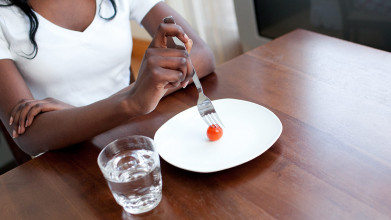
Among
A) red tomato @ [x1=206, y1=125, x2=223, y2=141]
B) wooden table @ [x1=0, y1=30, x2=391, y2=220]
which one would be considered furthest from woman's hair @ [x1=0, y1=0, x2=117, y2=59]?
red tomato @ [x1=206, y1=125, x2=223, y2=141]

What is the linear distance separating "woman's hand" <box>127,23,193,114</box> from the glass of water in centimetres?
12

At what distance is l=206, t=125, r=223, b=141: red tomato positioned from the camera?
83 cm

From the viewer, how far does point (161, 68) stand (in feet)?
2.66

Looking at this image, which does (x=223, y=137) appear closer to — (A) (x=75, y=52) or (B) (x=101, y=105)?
(B) (x=101, y=105)

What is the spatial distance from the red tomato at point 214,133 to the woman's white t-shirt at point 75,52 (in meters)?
0.60

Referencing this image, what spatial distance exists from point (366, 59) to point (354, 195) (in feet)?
1.63

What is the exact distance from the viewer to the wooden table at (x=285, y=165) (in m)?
0.66

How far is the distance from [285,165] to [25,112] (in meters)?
0.64

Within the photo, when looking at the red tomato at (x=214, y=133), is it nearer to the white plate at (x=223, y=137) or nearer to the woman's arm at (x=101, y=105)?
the white plate at (x=223, y=137)

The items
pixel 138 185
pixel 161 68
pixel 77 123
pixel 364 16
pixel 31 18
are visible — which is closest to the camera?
pixel 138 185

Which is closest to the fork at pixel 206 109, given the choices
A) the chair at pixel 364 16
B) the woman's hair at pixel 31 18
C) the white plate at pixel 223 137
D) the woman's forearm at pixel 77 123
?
the white plate at pixel 223 137

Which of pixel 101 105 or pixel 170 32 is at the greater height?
pixel 170 32

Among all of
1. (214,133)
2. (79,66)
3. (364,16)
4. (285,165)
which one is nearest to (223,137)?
(214,133)

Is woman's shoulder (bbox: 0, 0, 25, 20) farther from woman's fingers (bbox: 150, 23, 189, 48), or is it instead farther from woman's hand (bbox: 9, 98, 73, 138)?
woman's fingers (bbox: 150, 23, 189, 48)
